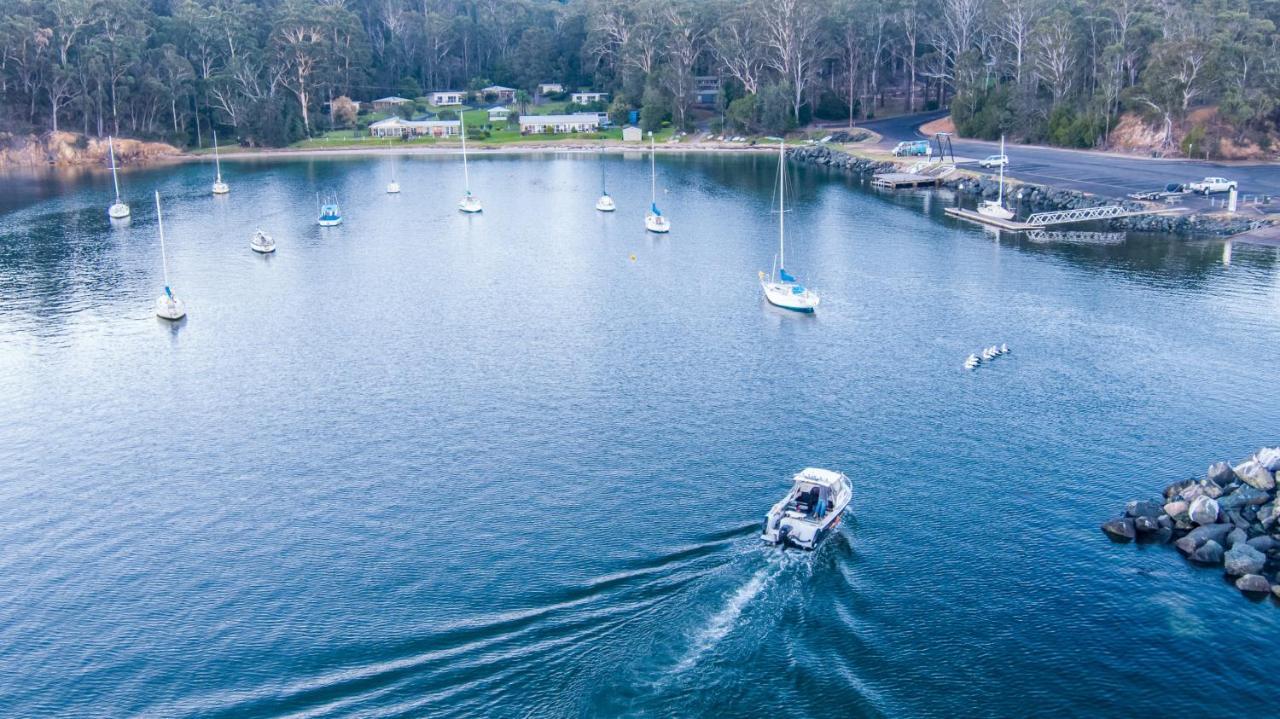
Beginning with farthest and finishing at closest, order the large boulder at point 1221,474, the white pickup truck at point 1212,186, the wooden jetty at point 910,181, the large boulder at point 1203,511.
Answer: the wooden jetty at point 910,181
the white pickup truck at point 1212,186
the large boulder at point 1221,474
the large boulder at point 1203,511

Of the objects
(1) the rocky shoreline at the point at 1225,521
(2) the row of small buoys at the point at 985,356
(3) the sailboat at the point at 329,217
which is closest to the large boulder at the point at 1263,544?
(1) the rocky shoreline at the point at 1225,521

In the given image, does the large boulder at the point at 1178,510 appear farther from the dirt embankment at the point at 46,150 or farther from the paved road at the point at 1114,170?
the dirt embankment at the point at 46,150

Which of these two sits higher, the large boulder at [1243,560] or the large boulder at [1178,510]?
the large boulder at [1178,510]

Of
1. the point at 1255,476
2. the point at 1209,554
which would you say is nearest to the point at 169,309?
the point at 1209,554

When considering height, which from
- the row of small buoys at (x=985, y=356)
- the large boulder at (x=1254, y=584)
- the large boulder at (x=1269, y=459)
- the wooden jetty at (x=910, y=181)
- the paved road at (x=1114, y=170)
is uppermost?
the paved road at (x=1114, y=170)

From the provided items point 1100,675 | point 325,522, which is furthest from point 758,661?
point 325,522

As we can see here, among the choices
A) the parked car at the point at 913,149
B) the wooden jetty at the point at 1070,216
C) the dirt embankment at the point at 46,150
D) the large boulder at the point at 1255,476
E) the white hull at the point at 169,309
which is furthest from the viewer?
the dirt embankment at the point at 46,150

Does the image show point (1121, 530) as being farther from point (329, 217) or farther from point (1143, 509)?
point (329, 217)
